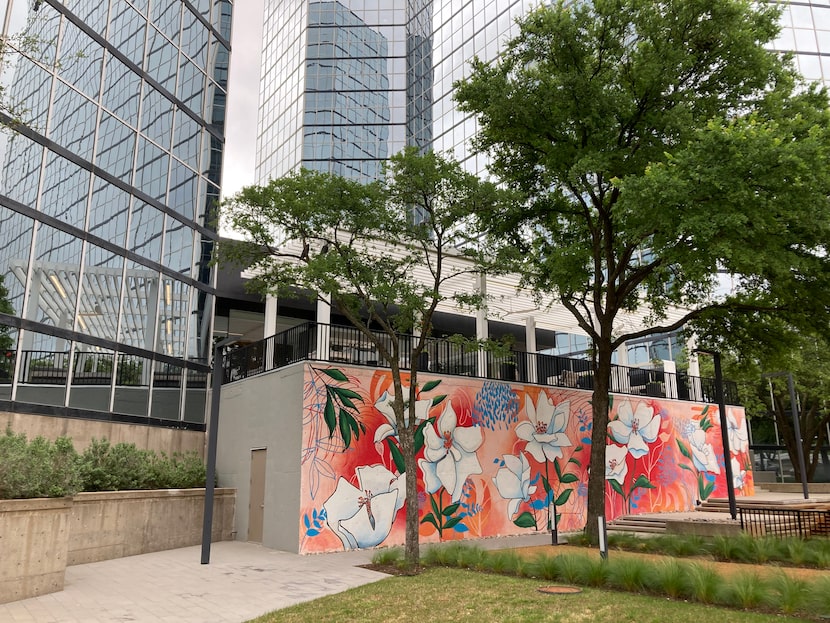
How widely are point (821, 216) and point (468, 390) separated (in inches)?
380

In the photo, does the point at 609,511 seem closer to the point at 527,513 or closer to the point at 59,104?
the point at 527,513

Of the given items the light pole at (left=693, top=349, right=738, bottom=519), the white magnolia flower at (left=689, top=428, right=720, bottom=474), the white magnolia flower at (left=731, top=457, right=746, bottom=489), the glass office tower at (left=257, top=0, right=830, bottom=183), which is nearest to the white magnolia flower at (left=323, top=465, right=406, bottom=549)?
the light pole at (left=693, top=349, right=738, bottom=519)

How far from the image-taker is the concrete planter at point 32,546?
938 cm

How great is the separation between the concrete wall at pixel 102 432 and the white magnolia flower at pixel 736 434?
2123 cm

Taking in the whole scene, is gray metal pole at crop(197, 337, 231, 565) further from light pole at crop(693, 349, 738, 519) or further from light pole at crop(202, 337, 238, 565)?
light pole at crop(693, 349, 738, 519)

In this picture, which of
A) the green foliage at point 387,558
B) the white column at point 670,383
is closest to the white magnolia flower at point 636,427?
the white column at point 670,383

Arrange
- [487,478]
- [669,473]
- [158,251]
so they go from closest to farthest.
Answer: [487,478]
[158,251]
[669,473]

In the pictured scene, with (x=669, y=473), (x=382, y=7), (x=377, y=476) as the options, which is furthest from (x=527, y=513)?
(x=382, y=7)

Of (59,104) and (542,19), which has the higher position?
(542,19)

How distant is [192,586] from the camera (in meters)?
10.8

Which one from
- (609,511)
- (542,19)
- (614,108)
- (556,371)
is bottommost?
(609,511)

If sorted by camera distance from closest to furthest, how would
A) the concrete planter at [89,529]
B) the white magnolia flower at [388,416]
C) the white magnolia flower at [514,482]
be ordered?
the concrete planter at [89,529], the white magnolia flower at [388,416], the white magnolia flower at [514,482]

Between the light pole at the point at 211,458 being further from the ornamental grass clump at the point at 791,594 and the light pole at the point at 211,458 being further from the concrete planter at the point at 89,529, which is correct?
the ornamental grass clump at the point at 791,594

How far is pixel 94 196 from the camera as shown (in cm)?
1769
